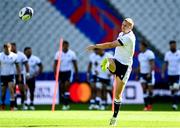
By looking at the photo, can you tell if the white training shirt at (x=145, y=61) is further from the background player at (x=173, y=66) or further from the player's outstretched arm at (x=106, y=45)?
the player's outstretched arm at (x=106, y=45)

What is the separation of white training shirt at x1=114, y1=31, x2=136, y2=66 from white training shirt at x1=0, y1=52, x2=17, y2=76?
786 centimetres

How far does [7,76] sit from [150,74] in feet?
16.0

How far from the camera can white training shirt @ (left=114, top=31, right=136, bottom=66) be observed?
16859 mm

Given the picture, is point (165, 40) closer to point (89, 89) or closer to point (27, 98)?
point (89, 89)

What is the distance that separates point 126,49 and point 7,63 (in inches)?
322

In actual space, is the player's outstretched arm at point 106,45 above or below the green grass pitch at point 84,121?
above

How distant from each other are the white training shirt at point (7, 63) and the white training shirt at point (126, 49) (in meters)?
7.86

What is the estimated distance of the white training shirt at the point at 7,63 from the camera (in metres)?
24.3

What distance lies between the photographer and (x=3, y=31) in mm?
29250

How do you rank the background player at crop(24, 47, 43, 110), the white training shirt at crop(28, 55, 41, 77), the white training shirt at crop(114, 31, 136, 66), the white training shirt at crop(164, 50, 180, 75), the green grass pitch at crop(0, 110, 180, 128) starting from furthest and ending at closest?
1. the white training shirt at crop(28, 55, 41, 77)
2. the background player at crop(24, 47, 43, 110)
3. the white training shirt at crop(164, 50, 180, 75)
4. the white training shirt at crop(114, 31, 136, 66)
5. the green grass pitch at crop(0, 110, 180, 128)

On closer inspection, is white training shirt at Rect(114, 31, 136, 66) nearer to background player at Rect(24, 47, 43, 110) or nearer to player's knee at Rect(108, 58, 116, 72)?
player's knee at Rect(108, 58, 116, 72)

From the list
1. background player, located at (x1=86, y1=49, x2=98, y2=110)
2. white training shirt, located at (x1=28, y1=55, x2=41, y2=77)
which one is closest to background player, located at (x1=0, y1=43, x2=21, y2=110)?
white training shirt, located at (x1=28, y1=55, x2=41, y2=77)

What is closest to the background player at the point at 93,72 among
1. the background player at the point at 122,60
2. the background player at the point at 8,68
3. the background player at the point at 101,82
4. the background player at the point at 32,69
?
the background player at the point at 101,82

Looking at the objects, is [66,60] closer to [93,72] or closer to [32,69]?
[93,72]
